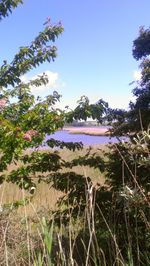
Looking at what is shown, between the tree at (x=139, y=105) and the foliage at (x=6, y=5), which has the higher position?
the foliage at (x=6, y=5)

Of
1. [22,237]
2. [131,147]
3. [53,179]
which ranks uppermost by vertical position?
[131,147]

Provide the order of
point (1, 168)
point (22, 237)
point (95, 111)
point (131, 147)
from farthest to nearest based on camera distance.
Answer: point (95, 111) → point (1, 168) → point (22, 237) → point (131, 147)

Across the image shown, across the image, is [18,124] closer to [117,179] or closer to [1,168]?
[1,168]

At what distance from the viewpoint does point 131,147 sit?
265 cm

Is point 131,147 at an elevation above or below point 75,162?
above

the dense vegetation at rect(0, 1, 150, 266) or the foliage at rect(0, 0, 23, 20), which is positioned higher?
the foliage at rect(0, 0, 23, 20)

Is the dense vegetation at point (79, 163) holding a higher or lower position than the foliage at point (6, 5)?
lower

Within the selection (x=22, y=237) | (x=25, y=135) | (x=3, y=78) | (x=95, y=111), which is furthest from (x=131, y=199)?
(x=3, y=78)

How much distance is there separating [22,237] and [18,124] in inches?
50.7

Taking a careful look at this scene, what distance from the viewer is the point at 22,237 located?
14.6 ft

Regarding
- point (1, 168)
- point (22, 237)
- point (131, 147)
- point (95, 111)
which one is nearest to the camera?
point (131, 147)

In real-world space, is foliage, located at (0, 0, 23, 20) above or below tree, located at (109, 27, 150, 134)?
above

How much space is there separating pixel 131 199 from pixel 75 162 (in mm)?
2344

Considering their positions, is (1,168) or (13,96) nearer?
(1,168)
